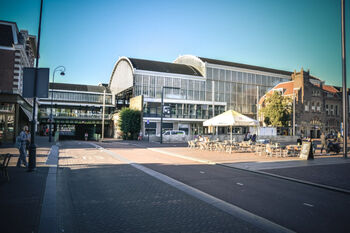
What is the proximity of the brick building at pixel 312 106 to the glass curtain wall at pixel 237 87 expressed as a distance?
7669 millimetres

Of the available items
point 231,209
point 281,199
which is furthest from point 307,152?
point 231,209

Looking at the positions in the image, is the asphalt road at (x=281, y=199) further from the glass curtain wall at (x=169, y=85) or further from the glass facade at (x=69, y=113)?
the glass facade at (x=69, y=113)

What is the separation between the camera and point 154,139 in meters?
40.0

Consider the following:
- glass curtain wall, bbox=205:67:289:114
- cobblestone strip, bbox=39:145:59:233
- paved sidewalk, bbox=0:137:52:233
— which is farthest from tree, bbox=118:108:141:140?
cobblestone strip, bbox=39:145:59:233

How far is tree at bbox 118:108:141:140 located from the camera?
47.3 metres

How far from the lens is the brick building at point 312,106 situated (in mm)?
55375

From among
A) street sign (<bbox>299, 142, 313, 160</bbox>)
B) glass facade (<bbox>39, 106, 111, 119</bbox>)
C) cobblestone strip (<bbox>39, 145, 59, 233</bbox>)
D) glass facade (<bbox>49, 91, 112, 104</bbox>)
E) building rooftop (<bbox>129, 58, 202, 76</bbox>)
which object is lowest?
cobblestone strip (<bbox>39, 145, 59, 233</bbox>)

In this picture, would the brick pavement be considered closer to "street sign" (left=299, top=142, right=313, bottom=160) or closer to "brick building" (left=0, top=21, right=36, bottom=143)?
"street sign" (left=299, top=142, right=313, bottom=160)

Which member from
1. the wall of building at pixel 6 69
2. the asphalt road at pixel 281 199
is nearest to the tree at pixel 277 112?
the asphalt road at pixel 281 199

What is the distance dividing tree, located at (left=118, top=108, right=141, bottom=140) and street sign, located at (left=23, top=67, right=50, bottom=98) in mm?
37194

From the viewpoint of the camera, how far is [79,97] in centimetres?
7206

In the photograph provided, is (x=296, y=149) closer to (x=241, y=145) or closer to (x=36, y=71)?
(x=241, y=145)

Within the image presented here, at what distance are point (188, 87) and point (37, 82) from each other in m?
48.9

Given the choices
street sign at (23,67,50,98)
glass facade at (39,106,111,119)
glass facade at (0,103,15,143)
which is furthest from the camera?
glass facade at (39,106,111,119)
